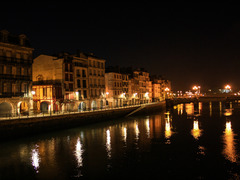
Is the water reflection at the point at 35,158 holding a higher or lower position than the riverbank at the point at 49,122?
lower

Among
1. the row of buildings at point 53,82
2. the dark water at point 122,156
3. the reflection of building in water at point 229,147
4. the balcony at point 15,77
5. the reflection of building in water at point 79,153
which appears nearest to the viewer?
the dark water at point 122,156

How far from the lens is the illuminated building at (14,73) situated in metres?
39.5

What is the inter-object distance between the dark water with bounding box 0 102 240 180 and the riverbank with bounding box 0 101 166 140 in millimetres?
1791

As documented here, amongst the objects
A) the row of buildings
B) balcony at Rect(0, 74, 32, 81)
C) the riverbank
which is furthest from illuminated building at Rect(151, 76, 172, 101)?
balcony at Rect(0, 74, 32, 81)

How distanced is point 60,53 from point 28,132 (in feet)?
91.5

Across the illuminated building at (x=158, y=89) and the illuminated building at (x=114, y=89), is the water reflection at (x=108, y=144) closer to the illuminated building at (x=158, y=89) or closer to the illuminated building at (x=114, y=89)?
the illuminated building at (x=114, y=89)

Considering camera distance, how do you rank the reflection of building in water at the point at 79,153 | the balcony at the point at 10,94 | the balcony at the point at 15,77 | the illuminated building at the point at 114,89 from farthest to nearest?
the illuminated building at the point at 114,89, the balcony at the point at 15,77, the balcony at the point at 10,94, the reflection of building in water at the point at 79,153

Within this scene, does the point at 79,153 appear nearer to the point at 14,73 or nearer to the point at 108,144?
the point at 108,144

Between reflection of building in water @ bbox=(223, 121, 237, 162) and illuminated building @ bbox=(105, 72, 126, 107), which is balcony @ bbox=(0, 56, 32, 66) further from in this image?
reflection of building in water @ bbox=(223, 121, 237, 162)

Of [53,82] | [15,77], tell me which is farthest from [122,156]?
[53,82]

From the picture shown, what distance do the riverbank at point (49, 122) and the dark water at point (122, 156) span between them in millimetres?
1791

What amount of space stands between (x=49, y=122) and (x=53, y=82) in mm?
18093

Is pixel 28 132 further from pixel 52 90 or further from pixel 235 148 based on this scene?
pixel 235 148

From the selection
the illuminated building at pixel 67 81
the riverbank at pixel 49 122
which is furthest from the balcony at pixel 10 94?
the illuminated building at pixel 67 81
